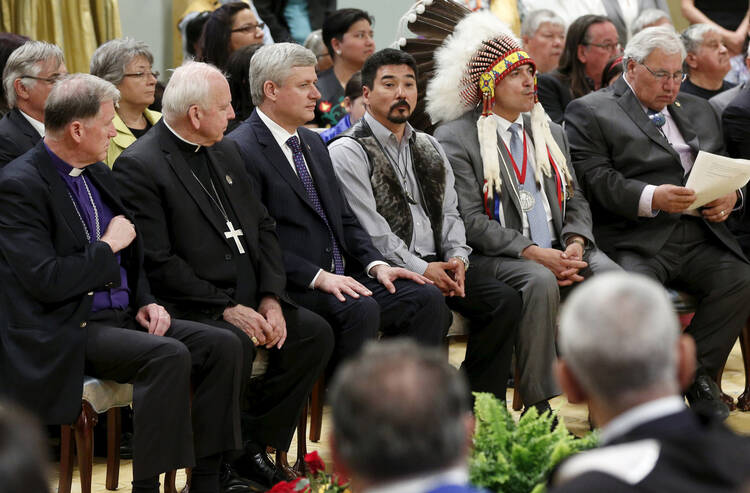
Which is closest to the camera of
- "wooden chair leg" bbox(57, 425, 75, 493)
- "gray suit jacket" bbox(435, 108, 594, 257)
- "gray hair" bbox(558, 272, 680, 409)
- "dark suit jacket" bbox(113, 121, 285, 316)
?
"gray hair" bbox(558, 272, 680, 409)

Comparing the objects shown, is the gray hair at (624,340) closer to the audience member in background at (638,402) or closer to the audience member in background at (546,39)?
the audience member in background at (638,402)

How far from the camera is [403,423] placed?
1.52 m

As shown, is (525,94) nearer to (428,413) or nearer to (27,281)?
(27,281)

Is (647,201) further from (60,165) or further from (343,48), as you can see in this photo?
(60,165)

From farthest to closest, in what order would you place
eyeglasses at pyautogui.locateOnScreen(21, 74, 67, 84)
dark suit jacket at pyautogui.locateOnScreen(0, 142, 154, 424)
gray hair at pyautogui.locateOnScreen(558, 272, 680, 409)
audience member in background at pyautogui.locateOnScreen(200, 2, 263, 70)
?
audience member in background at pyautogui.locateOnScreen(200, 2, 263, 70) → eyeglasses at pyautogui.locateOnScreen(21, 74, 67, 84) → dark suit jacket at pyautogui.locateOnScreen(0, 142, 154, 424) → gray hair at pyautogui.locateOnScreen(558, 272, 680, 409)

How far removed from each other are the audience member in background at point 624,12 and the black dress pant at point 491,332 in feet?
12.4

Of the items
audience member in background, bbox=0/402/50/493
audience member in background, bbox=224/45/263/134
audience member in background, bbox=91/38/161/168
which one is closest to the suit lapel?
audience member in background, bbox=91/38/161/168

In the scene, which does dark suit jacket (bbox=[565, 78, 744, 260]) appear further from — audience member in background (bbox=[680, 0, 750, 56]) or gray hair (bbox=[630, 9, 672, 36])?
audience member in background (bbox=[680, 0, 750, 56])

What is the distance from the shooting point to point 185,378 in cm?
369

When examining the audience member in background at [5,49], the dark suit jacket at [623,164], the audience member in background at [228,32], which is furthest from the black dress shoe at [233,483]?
the audience member in background at [228,32]

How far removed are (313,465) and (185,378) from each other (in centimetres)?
66

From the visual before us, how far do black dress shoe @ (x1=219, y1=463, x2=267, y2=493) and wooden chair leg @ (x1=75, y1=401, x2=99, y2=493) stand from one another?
0.52 m

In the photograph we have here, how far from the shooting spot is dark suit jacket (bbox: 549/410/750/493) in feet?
5.52

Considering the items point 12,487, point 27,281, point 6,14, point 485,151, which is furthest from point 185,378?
point 6,14
